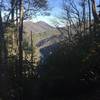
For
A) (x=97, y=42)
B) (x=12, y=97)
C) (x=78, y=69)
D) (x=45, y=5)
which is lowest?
(x=12, y=97)

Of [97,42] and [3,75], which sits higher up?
[97,42]

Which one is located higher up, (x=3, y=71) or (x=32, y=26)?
(x=32, y=26)

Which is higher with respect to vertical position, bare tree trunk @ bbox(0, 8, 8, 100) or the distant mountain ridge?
the distant mountain ridge

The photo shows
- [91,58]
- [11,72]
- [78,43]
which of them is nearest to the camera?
[91,58]

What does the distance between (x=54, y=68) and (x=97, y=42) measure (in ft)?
10.1

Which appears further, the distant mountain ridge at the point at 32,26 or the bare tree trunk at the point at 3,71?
the distant mountain ridge at the point at 32,26

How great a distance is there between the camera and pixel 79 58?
21094 mm

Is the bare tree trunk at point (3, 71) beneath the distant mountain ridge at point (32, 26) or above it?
beneath

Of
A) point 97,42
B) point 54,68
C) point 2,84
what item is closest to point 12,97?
point 2,84

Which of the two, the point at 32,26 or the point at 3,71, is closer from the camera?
the point at 3,71

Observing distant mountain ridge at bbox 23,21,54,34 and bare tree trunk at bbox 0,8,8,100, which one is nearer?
bare tree trunk at bbox 0,8,8,100

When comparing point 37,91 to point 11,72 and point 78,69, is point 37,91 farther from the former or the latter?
point 11,72

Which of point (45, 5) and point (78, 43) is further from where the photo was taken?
point (45, 5)

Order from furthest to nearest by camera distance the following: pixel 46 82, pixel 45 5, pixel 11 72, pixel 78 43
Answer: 1. pixel 45 5
2. pixel 11 72
3. pixel 78 43
4. pixel 46 82
